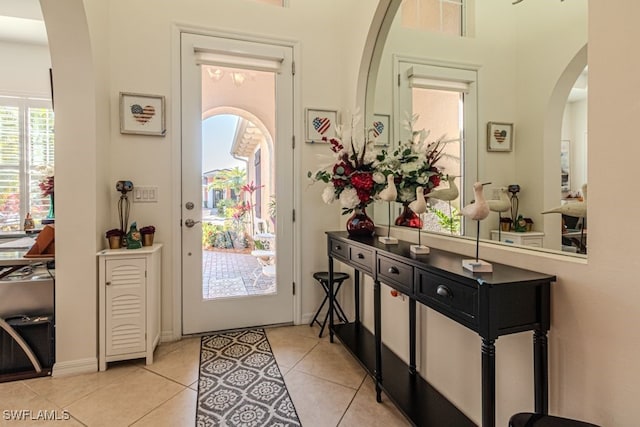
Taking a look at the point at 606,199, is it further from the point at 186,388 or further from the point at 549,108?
the point at 186,388

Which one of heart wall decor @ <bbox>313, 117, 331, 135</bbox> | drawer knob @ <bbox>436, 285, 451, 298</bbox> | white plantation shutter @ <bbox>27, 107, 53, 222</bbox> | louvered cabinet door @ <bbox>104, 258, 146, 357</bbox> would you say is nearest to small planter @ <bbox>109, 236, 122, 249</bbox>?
louvered cabinet door @ <bbox>104, 258, 146, 357</bbox>

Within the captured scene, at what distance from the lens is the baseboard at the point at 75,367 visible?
2.18 meters

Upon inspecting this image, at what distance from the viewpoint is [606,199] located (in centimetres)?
106

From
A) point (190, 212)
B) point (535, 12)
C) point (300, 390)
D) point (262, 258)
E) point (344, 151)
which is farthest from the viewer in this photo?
point (262, 258)

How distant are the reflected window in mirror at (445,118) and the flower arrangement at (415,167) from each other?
7 centimetres

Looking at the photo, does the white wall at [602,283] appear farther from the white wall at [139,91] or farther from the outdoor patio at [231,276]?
the outdoor patio at [231,276]

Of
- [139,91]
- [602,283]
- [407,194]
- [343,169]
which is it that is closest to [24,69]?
[139,91]

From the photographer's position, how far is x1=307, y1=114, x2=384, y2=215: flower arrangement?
2.22 metres

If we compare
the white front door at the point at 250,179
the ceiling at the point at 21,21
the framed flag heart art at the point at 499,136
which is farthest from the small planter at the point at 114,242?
the ceiling at the point at 21,21

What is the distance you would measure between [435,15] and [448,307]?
2.36m

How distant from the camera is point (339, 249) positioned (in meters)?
2.46

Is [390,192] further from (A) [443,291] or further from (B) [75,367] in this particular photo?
(B) [75,367]

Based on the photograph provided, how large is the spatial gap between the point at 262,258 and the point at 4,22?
3570mm

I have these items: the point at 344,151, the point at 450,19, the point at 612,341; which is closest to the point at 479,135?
the point at 344,151
